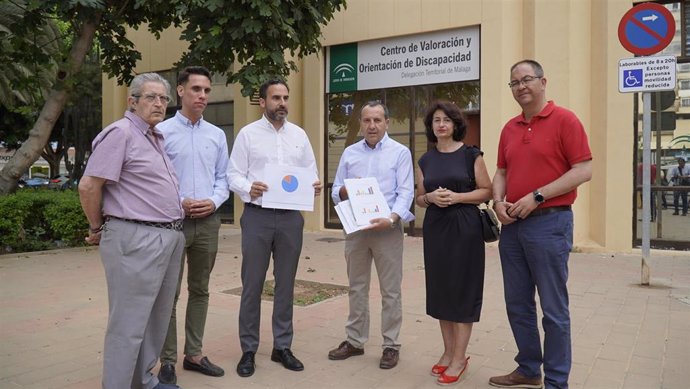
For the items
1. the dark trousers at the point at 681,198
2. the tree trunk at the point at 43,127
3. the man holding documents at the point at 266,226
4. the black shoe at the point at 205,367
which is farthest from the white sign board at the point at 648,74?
the tree trunk at the point at 43,127

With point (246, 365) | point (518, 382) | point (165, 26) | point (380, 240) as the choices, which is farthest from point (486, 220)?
point (165, 26)

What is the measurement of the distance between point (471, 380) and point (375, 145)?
1871mm

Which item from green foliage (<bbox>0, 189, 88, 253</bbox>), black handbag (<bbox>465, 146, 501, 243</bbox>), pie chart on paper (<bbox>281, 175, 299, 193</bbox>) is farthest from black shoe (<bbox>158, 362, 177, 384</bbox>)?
green foliage (<bbox>0, 189, 88, 253</bbox>)

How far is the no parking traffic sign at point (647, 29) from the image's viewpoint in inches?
262

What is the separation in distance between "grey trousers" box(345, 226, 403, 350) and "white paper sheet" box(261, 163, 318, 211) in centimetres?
53

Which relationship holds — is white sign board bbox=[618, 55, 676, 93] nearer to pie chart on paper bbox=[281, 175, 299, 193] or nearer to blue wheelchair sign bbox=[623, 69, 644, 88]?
blue wheelchair sign bbox=[623, 69, 644, 88]

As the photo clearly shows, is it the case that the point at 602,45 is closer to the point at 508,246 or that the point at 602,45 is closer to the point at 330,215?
the point at 330,215

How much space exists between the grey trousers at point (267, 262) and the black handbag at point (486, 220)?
4.29 ft

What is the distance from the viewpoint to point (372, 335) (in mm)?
4980

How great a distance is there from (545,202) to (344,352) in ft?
6.31

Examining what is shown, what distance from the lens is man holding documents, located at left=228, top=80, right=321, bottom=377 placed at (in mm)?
4090

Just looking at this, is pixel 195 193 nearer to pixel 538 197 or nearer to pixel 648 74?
pixel 538 197

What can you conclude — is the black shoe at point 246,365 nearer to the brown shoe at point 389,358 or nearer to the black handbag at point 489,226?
the brown shoe at point 389,358

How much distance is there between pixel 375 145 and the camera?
442 cm
